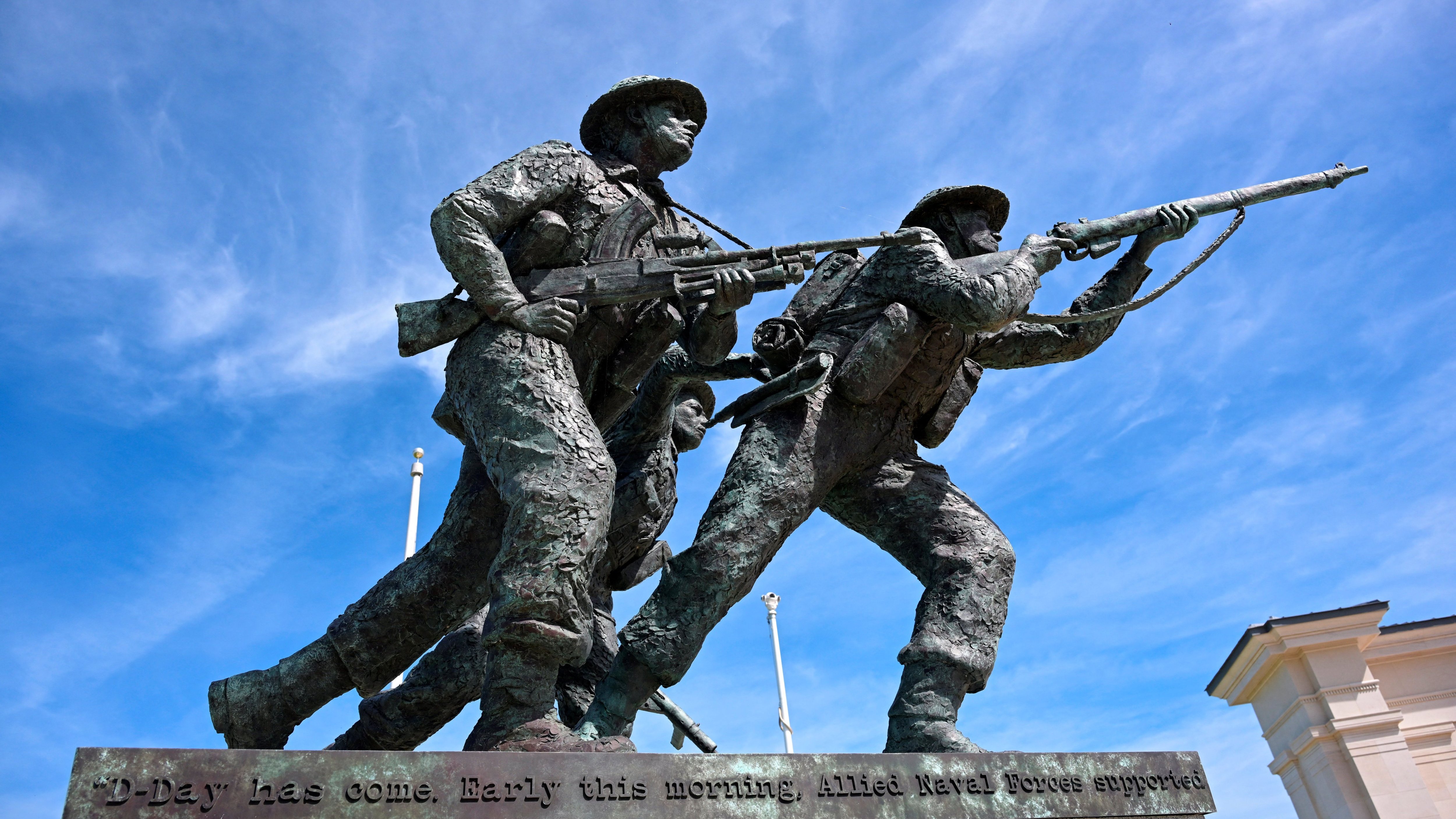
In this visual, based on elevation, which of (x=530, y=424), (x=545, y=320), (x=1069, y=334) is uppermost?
(x=1069, y=334)

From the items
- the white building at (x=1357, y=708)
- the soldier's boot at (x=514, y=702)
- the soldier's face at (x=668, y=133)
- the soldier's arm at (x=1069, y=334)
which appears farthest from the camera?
the white building at (x=1357, y=708)

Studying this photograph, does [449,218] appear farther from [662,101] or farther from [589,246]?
[662,101]

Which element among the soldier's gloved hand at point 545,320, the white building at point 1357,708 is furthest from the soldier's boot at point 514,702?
the white building at point 1357,708

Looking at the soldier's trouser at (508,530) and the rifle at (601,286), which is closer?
the soldier's trouser at (508,530)

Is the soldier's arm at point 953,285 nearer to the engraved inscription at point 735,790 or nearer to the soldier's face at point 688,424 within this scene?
the soldier's face at point 688,424

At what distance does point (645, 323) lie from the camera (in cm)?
517

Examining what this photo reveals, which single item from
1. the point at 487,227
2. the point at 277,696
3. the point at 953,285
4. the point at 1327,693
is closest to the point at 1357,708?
the point at 1327,693

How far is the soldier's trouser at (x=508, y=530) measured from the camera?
155 inches

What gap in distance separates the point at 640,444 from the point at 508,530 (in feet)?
5.96

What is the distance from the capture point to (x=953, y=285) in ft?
17.2

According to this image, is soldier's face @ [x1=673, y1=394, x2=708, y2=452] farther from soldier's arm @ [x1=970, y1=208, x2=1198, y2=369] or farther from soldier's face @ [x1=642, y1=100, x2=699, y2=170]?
soldier's arm @ [x1=970, y1=208, x2=1198, y2=369]

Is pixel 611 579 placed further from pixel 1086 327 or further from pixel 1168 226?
pixel 1168 226

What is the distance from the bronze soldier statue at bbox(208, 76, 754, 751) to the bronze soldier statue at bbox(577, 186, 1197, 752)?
56cm

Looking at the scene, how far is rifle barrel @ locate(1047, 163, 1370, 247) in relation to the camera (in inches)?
244
